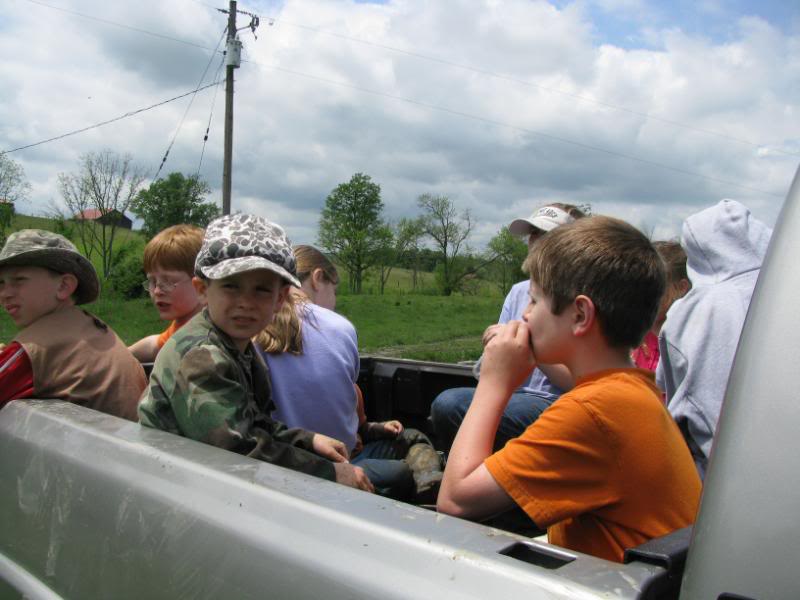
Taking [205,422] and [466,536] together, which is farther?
[205,422]

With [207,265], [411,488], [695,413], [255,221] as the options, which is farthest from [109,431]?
[695,413]

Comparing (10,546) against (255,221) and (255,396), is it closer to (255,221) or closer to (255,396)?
(255,396)

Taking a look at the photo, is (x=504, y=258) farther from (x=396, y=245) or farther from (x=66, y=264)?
(x=66, y=264)

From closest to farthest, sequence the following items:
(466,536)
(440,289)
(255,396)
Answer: (466,536), (255,396), (440,289)

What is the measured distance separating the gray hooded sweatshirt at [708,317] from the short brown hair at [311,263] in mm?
1635

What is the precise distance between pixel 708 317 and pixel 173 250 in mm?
2316

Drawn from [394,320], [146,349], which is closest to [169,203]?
[394,320]

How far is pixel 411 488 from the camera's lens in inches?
106

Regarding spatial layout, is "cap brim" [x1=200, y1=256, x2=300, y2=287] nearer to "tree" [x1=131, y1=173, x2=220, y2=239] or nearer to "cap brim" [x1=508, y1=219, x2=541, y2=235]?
"cap brim" [x1=508, y1=219, x2=541, y2=235]

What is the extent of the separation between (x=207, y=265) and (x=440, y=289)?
157 feet

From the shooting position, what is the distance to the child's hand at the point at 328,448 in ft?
7.20

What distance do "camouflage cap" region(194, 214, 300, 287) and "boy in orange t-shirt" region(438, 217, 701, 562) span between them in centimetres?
81

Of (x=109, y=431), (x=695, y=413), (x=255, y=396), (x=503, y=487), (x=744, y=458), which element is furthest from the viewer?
(x=255, y=396)

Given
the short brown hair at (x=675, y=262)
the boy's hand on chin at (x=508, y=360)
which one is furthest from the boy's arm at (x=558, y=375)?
the boy's hand on chin at (x=508, y=360)
